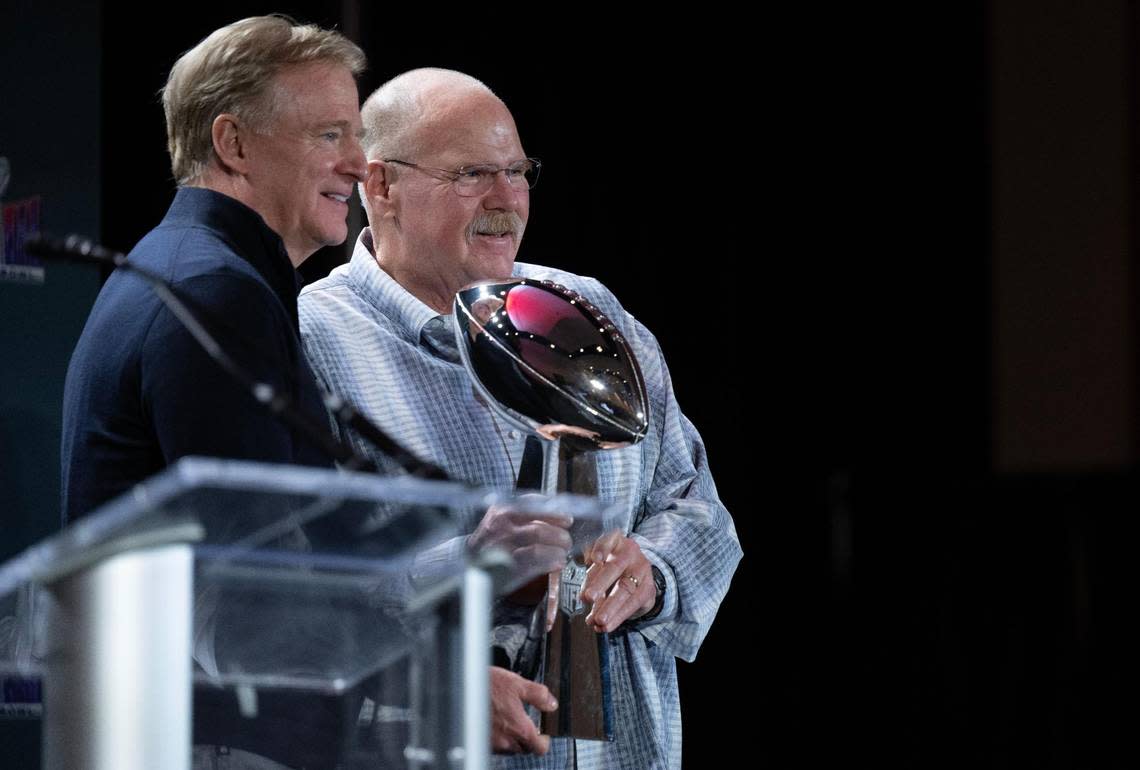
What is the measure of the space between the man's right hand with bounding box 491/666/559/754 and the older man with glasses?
191 millimetres

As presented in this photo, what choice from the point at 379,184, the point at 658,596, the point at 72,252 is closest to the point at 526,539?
the point at 72,252

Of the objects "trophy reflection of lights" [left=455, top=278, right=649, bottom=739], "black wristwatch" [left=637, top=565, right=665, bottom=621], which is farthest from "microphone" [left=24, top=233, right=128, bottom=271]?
"black wristwatch" [left=637, top=565, right=665, bottom=621]

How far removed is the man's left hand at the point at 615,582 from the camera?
6.93ft

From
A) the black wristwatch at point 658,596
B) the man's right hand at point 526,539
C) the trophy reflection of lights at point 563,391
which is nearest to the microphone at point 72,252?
the man's right hand at point 526,539

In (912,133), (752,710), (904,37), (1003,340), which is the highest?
(904,37)

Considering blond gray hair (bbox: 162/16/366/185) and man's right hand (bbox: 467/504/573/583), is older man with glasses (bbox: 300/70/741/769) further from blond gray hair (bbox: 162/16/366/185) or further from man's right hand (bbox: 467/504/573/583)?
man's right hand (bbox: 467/504/573/583)

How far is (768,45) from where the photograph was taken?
372 cm

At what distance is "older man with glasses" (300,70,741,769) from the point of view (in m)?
2.33

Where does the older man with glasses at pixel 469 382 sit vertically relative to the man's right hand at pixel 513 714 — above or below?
above

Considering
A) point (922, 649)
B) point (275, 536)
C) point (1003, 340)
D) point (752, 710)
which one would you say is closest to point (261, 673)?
point (275, 536)

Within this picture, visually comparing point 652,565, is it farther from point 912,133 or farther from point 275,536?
point 912,133

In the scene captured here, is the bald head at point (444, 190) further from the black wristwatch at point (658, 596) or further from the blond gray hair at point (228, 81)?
the black wristwatch at point (658, 596)

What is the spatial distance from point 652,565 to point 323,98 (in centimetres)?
81

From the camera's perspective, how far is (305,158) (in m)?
2.17
